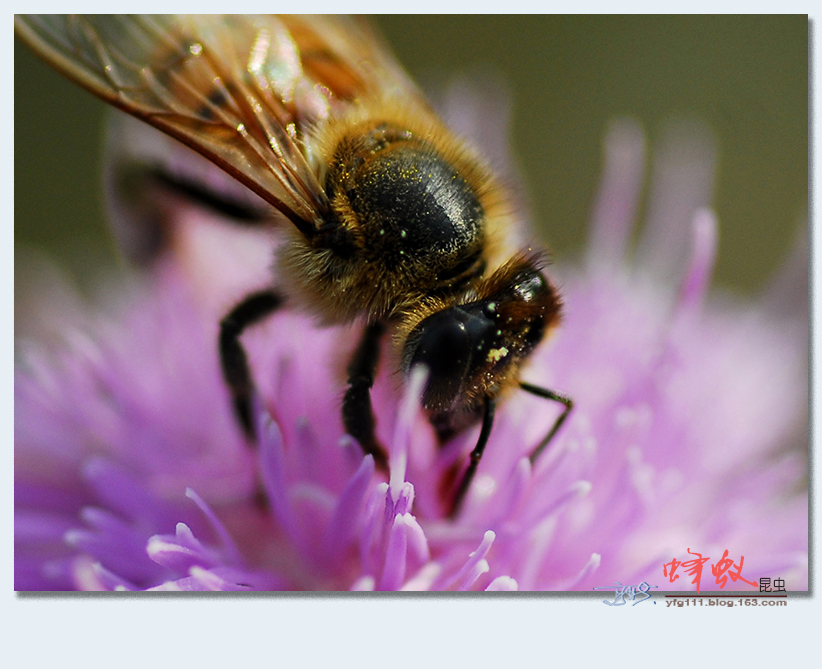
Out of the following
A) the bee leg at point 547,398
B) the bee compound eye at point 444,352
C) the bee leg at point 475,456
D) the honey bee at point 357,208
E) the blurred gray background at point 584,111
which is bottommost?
the bee leg at point 475,456

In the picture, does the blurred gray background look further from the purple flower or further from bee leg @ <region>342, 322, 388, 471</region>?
bee leg @ <region>342, 322, 388, 471</region>

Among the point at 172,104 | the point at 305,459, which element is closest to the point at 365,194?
the point at 172,104

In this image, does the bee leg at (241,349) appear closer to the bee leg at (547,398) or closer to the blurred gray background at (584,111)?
the bee leg at (547,398)

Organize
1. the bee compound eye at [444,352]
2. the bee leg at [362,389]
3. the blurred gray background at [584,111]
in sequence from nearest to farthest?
the bee compound eye at [444,352] < the bee leg at [362,389] < the blurred gray background at [584,111]

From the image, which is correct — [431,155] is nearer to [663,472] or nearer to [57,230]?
[663,472]

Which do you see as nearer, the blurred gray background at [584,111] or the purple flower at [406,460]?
the purple flower at [406,460]

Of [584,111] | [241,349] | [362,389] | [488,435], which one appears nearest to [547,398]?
[488,435]

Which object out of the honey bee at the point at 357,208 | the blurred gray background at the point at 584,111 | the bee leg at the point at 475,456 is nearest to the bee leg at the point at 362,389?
the honey bee at the point at 357,208

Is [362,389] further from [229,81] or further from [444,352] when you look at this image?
[229,81]
